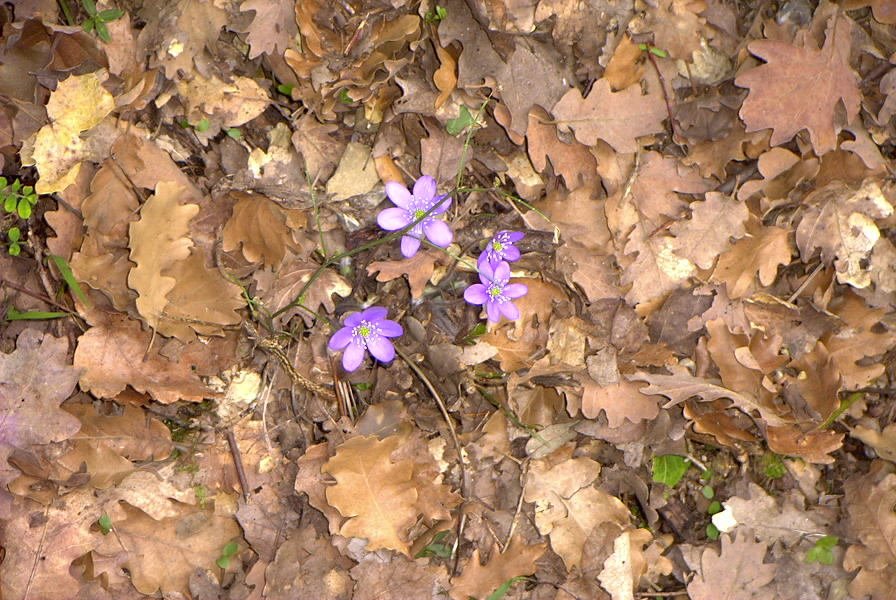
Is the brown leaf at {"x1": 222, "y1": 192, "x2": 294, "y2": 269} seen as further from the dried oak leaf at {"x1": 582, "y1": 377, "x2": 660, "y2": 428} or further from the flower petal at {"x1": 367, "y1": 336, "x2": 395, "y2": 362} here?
the dried oak leaf at {"x1": 582, "y1": 377, "x2": 660, "y2": 428}

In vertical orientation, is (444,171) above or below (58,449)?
above

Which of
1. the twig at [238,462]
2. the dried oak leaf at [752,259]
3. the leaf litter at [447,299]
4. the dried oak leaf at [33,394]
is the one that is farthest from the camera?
the dried oak leaf at [752,259]

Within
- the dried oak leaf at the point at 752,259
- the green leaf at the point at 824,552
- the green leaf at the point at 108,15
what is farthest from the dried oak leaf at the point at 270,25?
the green leaf at the point at 824,552

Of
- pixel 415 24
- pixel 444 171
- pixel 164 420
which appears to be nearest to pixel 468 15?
pixel 415 24

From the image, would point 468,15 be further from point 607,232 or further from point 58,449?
point 58,449

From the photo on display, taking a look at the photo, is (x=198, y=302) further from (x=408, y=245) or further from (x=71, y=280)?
(x=408, y=245)

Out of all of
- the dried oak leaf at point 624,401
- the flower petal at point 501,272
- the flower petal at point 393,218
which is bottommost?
the dried oak leaf at point 624,401

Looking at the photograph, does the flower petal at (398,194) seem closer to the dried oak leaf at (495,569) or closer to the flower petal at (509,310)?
the flower petal at (509,310)
